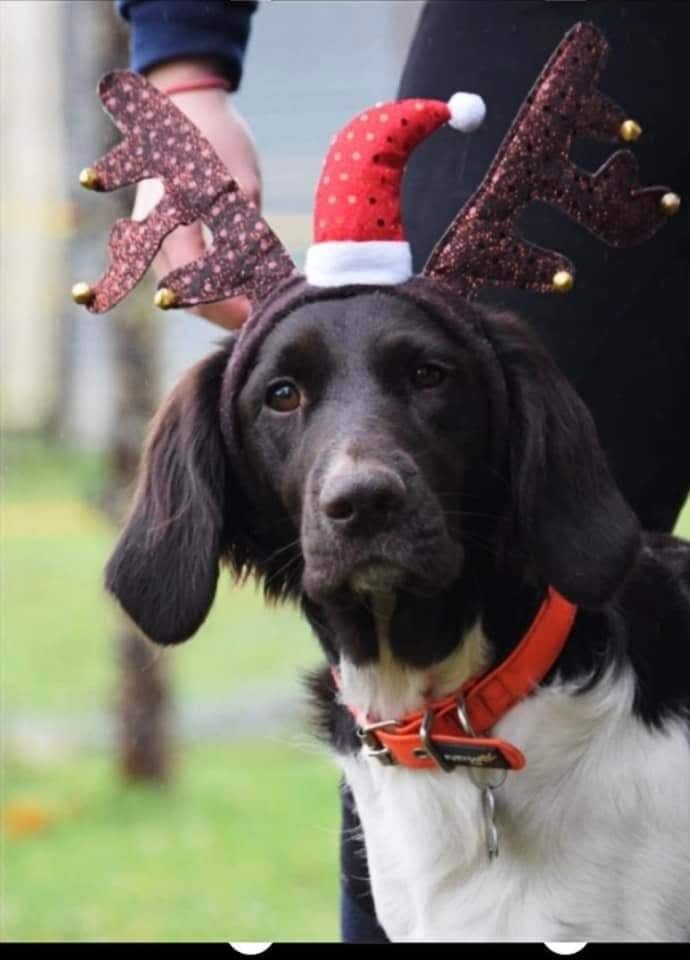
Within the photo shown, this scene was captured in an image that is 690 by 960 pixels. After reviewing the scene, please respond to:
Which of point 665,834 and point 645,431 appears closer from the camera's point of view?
point 665,834

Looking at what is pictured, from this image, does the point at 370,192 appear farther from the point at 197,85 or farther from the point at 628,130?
the point at 197,85

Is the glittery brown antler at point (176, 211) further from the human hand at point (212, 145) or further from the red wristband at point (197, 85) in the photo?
the red wristband at point (197, 85)

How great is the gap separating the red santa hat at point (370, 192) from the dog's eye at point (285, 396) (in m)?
0.13

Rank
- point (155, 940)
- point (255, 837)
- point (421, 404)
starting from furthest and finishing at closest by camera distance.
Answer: point (255, 837) → point (155, 940) → point (421, 404)

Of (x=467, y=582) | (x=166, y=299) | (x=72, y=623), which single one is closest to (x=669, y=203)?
(x=467, y=582)

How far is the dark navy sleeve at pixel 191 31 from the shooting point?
2865 mm

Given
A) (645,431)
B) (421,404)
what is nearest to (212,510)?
(421,404)

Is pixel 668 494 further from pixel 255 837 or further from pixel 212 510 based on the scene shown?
pixel 255 837

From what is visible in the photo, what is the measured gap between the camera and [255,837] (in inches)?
209

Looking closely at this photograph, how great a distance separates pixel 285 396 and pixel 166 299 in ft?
0.68

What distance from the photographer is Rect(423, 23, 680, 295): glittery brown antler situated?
248 centimetres

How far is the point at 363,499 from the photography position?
2.26 meters

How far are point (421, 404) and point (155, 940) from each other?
7.53 feet

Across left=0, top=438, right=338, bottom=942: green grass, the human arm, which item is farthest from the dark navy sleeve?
left=0, top=438, right=338, bottom=942: green grass
